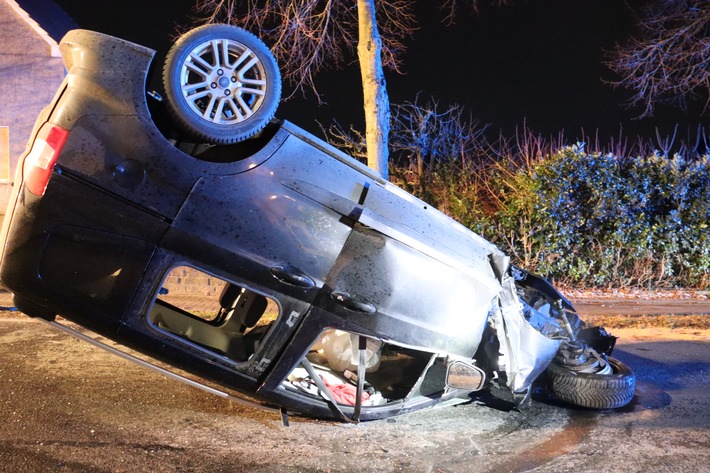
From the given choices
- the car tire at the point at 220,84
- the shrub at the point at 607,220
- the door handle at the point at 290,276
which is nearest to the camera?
the car tire at the point at 220,84

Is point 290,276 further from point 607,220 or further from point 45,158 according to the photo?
point 607,220

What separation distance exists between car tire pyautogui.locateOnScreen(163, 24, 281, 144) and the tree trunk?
5979mm

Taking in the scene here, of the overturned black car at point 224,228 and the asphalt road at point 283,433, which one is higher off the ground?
the overturned black car at point 224,228

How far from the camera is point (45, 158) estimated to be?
2988 millimetres

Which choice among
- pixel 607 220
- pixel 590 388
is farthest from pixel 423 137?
pixel 590 388

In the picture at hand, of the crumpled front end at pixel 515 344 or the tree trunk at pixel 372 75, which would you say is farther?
the tree trunk at pixel 372 75

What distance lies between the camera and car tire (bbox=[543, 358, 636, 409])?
4.80 m

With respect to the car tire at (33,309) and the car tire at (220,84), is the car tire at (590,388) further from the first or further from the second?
the car tire at (33,309)

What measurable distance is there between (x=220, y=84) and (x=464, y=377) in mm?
2640

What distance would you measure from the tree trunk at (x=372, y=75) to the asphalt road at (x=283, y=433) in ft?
17.5

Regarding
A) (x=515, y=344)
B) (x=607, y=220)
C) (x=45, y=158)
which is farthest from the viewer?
(x=607, y=220)

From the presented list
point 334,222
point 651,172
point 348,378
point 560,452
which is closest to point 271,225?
point 334,222

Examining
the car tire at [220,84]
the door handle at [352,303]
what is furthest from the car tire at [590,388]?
the car tire at [220,84]

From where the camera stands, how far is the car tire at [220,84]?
3.15 m
